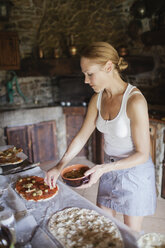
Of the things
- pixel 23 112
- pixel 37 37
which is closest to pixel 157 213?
pixel 23 112

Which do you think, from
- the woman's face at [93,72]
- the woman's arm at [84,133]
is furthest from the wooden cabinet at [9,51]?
the woman's face at [93,72]

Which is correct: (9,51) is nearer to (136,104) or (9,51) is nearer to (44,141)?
(44,141)

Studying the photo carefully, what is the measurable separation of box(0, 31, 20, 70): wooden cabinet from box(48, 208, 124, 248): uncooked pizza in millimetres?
3284

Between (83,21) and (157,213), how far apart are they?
3733 millimetres

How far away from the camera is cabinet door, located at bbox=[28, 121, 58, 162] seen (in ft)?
13.2

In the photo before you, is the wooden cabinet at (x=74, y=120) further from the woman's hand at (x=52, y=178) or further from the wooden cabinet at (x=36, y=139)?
the woman's hand at (x=52, y=178)

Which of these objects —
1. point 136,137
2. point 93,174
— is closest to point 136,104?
point 136,137

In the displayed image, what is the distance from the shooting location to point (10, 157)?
6.48ft

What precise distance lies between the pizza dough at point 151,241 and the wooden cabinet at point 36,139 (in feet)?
10.4

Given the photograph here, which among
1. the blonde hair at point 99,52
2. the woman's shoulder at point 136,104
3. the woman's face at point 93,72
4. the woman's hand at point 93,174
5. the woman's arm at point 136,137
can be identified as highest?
the blonde hair at point 99,52

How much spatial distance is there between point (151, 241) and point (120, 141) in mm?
593

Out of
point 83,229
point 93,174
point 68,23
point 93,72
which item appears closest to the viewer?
point 83,229

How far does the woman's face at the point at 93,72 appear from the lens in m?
1.34

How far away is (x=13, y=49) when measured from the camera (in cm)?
390
